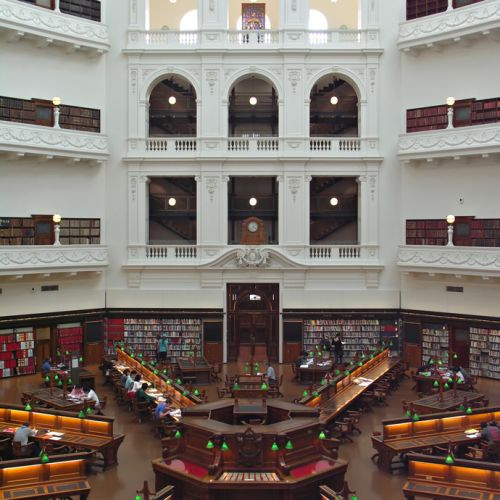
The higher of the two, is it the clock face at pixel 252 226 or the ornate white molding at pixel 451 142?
the ornate white molding at pixel 451 142

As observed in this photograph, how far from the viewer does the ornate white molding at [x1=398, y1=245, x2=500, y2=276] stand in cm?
1844

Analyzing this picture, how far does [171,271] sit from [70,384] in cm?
623

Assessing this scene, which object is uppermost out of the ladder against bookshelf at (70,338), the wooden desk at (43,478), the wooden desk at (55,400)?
the ladder against bookshelf at (70,338)

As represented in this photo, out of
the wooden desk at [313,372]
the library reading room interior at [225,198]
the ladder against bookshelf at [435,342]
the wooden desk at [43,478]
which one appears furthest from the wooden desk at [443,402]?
the wooden desk at [43,478]

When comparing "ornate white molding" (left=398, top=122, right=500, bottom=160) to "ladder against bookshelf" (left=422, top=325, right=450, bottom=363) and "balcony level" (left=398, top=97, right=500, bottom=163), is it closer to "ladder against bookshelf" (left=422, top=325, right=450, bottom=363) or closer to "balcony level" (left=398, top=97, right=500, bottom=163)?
"balcony level" (left=398, top=97, right=500, bottom=163)

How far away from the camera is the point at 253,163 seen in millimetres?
21312

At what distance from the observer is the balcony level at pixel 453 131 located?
62.1 feet

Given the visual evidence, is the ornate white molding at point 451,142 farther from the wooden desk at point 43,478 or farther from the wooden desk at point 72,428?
the wooden desk at point 43,478

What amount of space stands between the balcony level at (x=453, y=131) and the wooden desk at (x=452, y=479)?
38.0ft

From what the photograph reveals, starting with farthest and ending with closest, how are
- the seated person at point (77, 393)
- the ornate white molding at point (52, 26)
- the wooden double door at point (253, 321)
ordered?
the wooden double door at point (253, 321) → the ornate white molding at point (52, 26) → the seated person at point (77, 393)

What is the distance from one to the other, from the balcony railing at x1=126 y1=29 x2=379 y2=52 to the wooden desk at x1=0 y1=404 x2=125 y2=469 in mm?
13117

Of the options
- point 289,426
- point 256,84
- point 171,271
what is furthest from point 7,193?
point 289,426

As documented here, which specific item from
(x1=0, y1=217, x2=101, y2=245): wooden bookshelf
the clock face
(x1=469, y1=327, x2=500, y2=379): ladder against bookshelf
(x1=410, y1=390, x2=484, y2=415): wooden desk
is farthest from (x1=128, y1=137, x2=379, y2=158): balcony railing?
(x1=410, y1=390, x2=484, y2=415): wooden desk

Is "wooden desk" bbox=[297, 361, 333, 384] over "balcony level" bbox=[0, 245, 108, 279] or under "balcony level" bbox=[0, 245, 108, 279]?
under
